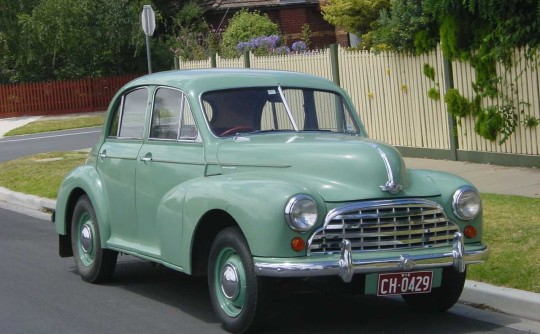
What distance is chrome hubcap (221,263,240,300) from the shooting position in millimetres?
7086

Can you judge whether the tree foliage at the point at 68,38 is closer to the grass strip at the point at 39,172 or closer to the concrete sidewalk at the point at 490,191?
the grass strip at the point at 39,172

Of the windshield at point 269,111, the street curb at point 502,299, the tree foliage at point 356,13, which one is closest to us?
the street curb at point 502,299

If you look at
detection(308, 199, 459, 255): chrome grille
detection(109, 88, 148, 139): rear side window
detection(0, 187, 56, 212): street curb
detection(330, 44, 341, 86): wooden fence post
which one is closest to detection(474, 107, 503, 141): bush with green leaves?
detection(330, 44, 341, 86): wooden fence post

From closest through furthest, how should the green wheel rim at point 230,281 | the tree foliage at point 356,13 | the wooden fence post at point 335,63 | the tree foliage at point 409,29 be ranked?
1. the green wheel rim at point 230,281
2. the tree foliage at point 409,29
3. the wooden fence post at point 335,63
4. the tree foliage at point 356,13

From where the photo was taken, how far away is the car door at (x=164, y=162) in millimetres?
7891

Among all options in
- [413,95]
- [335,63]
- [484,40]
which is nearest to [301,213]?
[484,40]

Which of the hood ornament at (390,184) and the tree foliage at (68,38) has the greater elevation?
the tree foliage at (68,38)

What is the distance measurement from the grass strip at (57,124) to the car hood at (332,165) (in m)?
25.3

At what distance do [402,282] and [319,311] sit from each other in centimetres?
127

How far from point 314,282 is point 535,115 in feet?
26.9

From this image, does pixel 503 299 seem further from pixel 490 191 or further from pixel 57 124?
pixel 57 124

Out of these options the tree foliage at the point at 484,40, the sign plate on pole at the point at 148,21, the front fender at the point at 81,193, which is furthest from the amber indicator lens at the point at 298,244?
the sign plate on pole at the point at 148,21

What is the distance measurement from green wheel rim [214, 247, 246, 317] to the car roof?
158 centimetres

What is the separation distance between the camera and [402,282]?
689 cm
